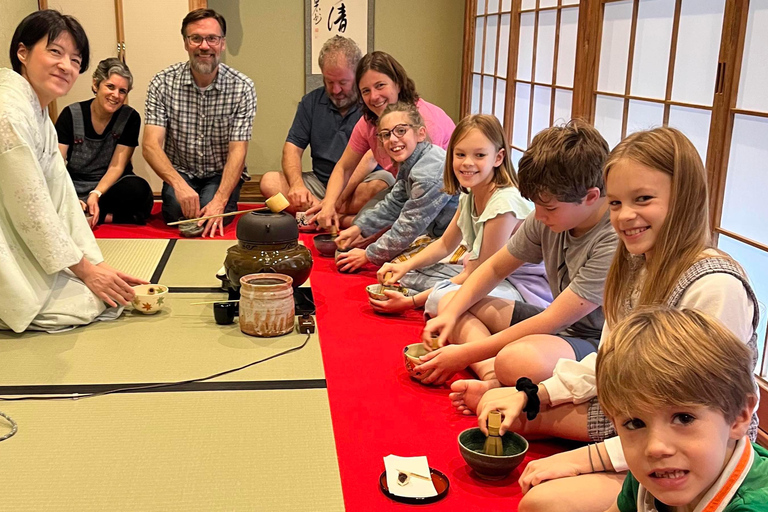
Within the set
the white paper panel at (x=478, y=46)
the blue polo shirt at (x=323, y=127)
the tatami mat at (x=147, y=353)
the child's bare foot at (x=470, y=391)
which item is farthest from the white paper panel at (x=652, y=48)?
the white paper panel at (x=478, y=46)

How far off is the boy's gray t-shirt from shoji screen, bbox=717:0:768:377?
1.69ft

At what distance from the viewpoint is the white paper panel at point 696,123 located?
2516 millimetres

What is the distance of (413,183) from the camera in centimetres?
323

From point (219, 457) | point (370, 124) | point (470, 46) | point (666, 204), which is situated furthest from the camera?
point (470, 46)

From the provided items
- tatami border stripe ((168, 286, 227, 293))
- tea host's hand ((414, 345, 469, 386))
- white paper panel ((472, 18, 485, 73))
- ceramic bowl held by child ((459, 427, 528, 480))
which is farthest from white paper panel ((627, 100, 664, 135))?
white paper panel ((472, 18, 485, 73))

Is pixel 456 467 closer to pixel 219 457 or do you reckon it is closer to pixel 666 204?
pixel 219 457

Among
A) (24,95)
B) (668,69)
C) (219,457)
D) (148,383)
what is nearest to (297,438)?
(219,457)

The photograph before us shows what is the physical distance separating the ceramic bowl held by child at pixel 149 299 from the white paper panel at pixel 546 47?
7.77 ft

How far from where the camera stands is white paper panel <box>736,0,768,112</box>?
85.5 inches

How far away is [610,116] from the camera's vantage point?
326 cm

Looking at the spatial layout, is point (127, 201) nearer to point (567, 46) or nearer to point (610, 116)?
point (567, 46)

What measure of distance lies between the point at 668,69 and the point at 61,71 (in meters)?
2.12

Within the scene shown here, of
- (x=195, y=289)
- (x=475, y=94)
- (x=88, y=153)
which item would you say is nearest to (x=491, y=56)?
(x=475, y=94)

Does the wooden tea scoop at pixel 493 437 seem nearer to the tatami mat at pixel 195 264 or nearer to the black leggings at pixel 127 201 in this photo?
the tatami mat at pixel 195 264
